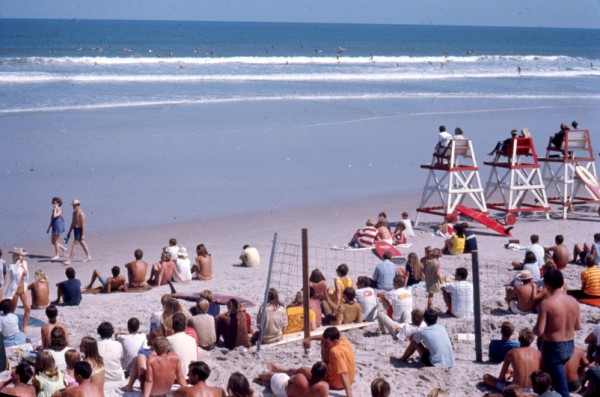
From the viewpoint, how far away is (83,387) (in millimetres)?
6895

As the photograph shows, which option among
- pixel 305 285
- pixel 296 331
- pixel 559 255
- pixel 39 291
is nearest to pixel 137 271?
pixel 39 291

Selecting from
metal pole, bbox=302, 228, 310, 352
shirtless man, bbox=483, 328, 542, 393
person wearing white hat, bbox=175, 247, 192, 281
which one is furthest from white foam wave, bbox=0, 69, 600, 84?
shirtless man, bbox=483, 328, 542, 393

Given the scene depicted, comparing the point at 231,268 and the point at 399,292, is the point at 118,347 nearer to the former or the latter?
the point at 399,292

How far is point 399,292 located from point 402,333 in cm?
86

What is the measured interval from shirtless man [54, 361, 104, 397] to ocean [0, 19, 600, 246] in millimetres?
A: 8702

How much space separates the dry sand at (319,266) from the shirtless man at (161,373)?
78 cm

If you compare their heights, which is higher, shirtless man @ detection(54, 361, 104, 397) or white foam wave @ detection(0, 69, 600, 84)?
white foam wave @ detection(0, 69, 600, 84)

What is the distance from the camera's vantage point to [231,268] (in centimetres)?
1356

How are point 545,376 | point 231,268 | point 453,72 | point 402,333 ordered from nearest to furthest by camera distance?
point 545,376
point 402,333
point 231,268
point 453,72

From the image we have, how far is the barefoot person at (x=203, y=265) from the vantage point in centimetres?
1293

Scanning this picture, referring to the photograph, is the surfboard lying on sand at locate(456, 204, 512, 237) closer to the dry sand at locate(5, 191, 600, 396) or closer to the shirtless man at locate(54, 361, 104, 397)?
the dry sand at locate(5, 191, 600, 396)

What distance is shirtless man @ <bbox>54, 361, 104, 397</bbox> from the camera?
682cm

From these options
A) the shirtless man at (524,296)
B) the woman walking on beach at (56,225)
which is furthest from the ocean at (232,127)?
the shirtless man at (524,296)

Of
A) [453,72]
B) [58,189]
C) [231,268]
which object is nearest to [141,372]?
[231,268]
